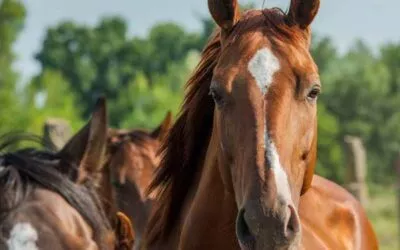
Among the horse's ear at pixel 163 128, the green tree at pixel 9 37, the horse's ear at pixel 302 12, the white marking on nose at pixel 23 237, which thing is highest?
the horse's ear at pixel 302 12

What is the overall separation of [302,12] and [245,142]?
639 mm

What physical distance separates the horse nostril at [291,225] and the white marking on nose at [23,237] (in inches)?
36.5

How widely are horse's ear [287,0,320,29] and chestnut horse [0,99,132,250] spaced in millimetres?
937

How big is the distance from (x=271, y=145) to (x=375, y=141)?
49.9 m

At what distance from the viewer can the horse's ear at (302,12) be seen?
3723 mm

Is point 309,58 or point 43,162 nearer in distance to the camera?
point 309,58

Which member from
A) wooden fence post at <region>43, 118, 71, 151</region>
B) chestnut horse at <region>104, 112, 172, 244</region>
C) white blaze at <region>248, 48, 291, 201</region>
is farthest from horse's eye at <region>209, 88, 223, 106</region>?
wooden fence post at <region>43, 118, 71, 151</region>

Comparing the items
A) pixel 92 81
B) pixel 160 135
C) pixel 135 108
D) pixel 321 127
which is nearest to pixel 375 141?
pixel 321 127

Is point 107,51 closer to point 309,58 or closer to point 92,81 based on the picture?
point 92,81

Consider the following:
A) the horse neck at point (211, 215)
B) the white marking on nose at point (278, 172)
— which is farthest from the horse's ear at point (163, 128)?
the white marking on nose at point (278, 172)

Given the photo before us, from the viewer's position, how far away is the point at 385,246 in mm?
17547

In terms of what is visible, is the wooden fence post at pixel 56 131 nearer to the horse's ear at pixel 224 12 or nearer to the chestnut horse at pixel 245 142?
the chestnut horse at pixel 245 142

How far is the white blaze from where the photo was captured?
3.27m

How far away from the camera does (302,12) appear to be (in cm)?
374
